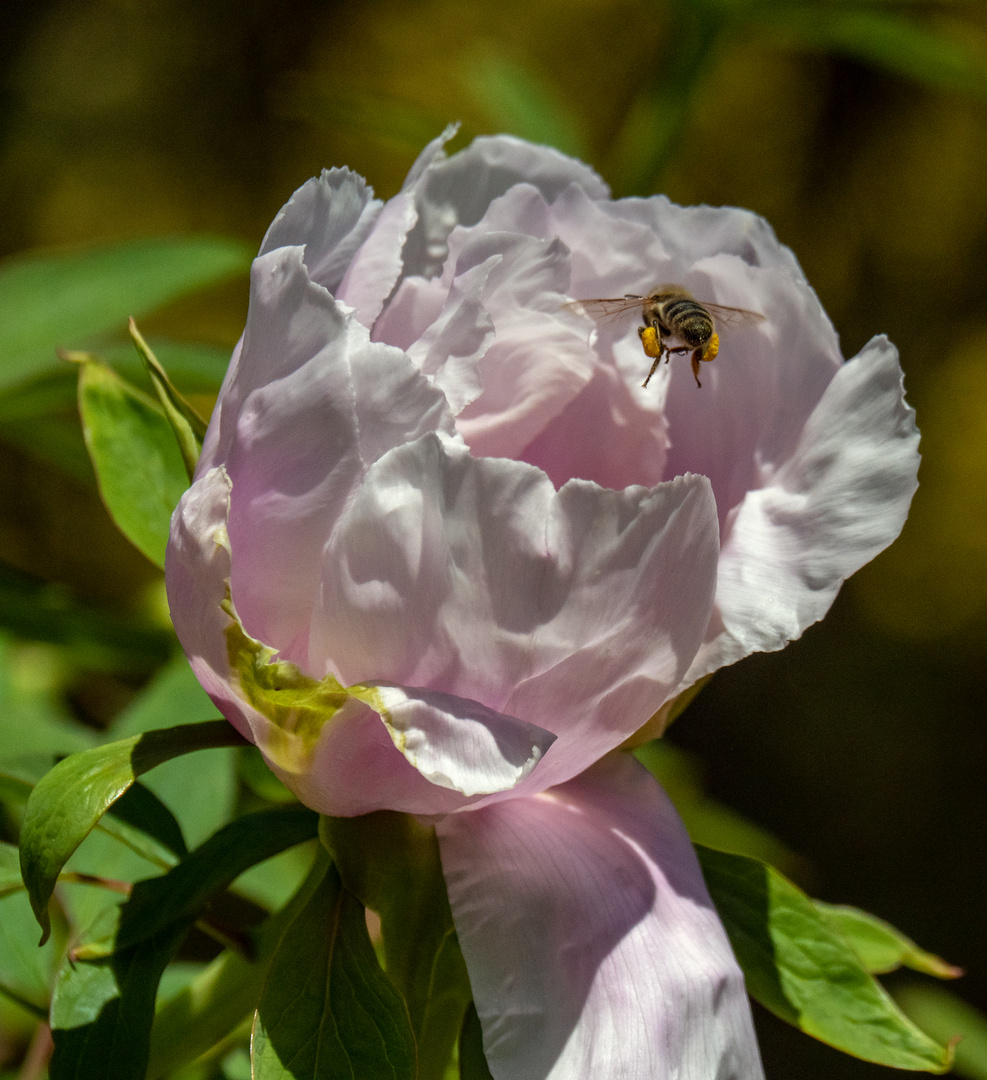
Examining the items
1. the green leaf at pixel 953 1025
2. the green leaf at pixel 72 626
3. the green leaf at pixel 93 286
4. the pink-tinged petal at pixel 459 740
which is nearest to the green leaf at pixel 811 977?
the pink-tinged petal at pixel 459 740

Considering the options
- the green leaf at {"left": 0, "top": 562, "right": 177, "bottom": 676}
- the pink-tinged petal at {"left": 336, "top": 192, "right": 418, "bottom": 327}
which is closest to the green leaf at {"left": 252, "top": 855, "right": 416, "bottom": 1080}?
the pink-tinged petal at {"left": 336, "top": 192, "right": 418, "bottom": 327}

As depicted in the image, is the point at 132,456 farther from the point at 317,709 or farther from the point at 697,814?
the point at 697,814

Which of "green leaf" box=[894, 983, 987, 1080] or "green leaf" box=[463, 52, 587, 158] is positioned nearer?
"green leaf" box=[894, 983, 987, 1080]

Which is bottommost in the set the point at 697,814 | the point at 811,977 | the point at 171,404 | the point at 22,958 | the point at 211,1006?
the point at 697,814

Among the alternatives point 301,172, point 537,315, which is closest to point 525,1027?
point 537,315

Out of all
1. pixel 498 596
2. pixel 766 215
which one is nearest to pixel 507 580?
pixel 498 596

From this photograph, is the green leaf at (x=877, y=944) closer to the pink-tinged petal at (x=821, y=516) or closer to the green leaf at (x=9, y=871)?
the pink-tinged petal at (x=821, y=516)

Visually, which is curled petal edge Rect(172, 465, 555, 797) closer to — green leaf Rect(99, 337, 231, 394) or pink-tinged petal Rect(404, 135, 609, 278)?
pink-tinged petal Rect(404, 135, 609, 278)
